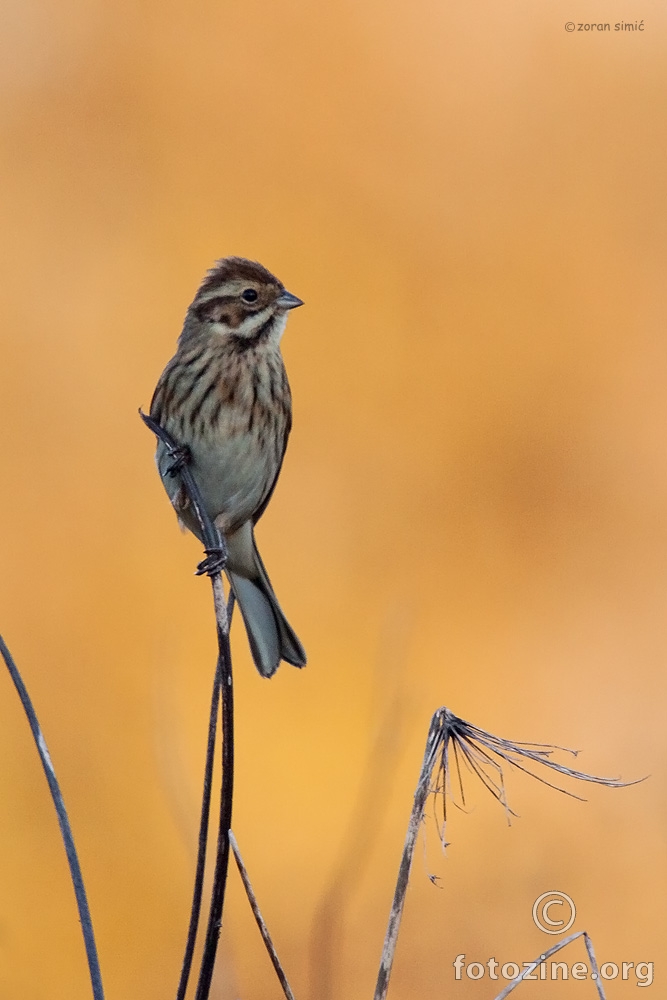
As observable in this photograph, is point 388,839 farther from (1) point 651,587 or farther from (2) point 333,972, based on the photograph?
(1) point 651,587

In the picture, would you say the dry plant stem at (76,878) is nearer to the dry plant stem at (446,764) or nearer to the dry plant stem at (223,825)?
the dry plant stem at (223,825)

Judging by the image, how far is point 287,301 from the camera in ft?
8.37

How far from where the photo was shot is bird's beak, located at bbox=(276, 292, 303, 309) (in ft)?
8.30

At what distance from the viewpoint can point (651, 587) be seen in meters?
2.92

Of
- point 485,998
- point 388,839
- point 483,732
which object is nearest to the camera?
point 483,732

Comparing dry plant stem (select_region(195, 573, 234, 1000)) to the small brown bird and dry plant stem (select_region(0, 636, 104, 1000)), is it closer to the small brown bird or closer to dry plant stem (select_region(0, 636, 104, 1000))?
dry plant stem (select_region(0, 636, 104, 1000))

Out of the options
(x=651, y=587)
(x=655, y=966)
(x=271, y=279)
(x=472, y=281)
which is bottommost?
(x=655, y=966)

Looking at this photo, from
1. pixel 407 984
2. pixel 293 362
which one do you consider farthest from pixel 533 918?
pixel 293 362

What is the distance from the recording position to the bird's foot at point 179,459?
2443 mm

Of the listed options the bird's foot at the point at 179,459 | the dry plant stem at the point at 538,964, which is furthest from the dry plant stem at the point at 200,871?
the bird's foot at the point at 179,459

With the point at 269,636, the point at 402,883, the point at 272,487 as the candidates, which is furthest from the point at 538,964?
the point at 272,487

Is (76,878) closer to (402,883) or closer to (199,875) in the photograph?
(199,875)

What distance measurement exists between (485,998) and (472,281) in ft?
6.44

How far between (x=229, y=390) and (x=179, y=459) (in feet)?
0.73
